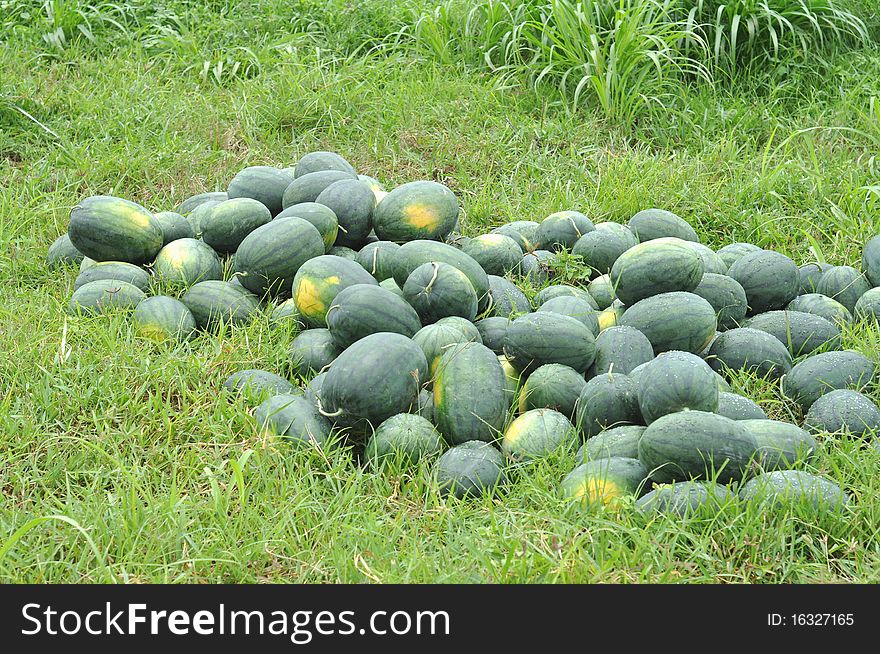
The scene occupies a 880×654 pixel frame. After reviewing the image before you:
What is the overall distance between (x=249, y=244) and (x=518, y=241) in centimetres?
128

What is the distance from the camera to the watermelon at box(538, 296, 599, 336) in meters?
3.63

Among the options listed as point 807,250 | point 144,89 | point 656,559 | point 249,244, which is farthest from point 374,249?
point 144,89

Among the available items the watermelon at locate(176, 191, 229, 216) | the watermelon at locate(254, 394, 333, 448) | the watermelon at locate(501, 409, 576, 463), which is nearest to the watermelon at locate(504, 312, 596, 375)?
the watermelon at locate(501, 409, 576, 463)

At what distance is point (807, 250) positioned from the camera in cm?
487

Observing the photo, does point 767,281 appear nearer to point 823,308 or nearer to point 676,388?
point 823,308

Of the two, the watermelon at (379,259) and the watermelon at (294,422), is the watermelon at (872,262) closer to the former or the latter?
the watermelon at (379,259)

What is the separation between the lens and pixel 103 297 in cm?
390

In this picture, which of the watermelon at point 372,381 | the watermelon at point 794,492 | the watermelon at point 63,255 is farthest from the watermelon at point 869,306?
the watermelon at point 63,255

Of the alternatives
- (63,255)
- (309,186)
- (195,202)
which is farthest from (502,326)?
(63,255)

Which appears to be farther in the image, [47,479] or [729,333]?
[729,333]

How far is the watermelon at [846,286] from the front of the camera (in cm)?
406

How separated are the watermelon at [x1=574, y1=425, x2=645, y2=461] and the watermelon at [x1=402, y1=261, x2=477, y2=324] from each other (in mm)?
794

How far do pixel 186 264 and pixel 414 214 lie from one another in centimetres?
98

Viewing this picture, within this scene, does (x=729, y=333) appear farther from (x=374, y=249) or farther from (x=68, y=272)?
(x=68, y=272)
